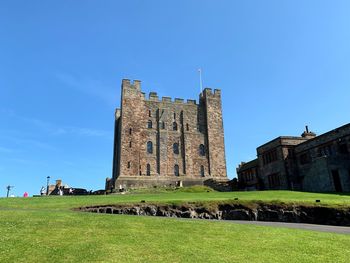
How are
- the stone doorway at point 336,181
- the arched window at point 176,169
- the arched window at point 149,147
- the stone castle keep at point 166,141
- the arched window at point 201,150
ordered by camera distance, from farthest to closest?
1. the arched window at point 201,150
2. the arched window at point 176,169
3. the arched window at point 149,147
4. the stone castle keep at point 166,141
5. the stone doorway at point 336,181

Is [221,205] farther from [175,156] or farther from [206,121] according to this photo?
[206,121]

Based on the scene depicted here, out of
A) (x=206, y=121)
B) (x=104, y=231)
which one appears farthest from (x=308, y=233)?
(x=206, y=121)

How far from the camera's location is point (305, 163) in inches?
1816

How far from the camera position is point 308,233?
1545 cm

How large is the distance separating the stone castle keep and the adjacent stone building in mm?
9138

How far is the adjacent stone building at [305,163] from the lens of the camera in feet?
133

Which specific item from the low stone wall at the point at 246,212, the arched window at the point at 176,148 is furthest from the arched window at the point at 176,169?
the low stone wall at the point at 246,212

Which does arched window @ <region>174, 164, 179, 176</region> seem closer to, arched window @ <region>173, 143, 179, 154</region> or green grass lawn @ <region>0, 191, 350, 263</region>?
arched window @ <region>173, 143, 179, 154</region>

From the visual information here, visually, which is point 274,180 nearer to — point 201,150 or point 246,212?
point 201,150

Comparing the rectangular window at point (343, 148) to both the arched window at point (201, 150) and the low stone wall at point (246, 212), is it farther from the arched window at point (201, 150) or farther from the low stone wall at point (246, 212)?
the arched window at point (201, 150)

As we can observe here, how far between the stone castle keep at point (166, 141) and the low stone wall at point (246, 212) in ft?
102

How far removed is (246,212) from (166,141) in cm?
3774

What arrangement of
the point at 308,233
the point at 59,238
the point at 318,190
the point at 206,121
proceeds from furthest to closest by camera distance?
the point at 206,121
the point at 318,190
the point at 308,233
the point at 59,238

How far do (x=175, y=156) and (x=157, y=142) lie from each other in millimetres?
4176
